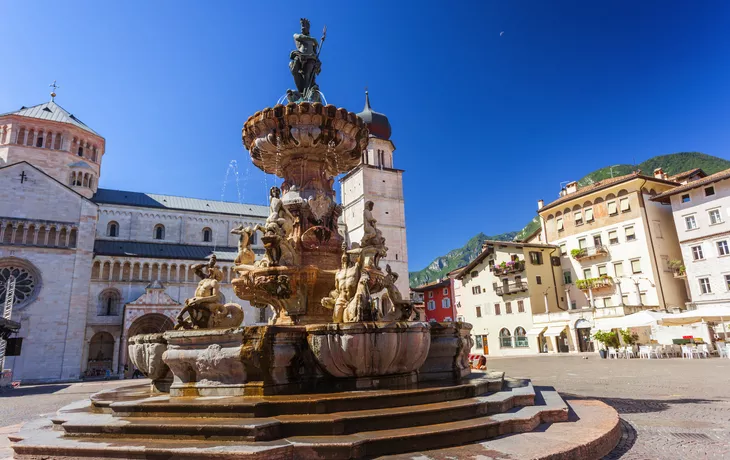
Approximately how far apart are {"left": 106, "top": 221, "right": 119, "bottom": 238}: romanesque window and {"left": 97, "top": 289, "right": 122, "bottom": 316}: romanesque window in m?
10.6

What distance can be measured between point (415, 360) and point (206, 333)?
2840 mm

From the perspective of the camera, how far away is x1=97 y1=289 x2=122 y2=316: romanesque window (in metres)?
40.3

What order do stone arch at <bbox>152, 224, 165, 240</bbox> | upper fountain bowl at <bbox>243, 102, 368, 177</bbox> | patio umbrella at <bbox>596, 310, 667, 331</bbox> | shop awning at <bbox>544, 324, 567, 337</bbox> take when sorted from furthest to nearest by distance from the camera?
1. stone arch at <bbox>152, 224, 165, 240</bbox>
2. shop awning at <bbox>544, 324, 567, 337</bbox>
3. patio umbrella at <bbox>596, 310, 667, 331</bbox>
4. upper fountain bowl at <bbox>243, 102, 368, 177</bbox>

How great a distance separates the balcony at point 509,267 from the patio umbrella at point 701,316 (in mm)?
15619

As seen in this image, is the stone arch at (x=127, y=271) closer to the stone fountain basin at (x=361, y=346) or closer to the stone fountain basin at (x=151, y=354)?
the stone fountain basin at (x=151, y=354)

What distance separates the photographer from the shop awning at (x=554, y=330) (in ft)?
123

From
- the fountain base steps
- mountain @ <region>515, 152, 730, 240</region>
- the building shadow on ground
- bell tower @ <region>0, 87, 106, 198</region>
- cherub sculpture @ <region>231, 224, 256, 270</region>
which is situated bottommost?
the building shadow on ground

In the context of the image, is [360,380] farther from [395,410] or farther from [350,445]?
[350,445]

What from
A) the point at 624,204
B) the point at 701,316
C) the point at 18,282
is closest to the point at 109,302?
the point at 18,282

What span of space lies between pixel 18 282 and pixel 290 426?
40.8 metres

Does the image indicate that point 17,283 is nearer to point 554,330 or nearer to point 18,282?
point 18,282

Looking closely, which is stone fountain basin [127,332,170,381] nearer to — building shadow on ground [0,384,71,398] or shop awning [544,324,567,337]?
building shadow on ground [0,384,71,398]

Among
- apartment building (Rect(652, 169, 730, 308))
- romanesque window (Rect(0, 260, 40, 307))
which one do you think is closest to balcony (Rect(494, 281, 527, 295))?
apartment building (Rect(652, 169, 730, 308))

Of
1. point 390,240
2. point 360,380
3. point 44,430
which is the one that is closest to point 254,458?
point 360,380
